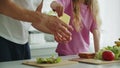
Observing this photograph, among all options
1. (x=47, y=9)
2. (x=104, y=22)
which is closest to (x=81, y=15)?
(x=47, y=9)

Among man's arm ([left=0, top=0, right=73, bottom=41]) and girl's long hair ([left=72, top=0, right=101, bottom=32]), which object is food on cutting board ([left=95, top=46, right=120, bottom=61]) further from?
girl's long hair ([left=72, top=0, right=101, bottom=32])

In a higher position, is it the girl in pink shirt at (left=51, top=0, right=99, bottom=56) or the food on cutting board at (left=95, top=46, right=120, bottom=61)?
the girl in pink shirt at (left=51, top=0, right=99, bottom=56)

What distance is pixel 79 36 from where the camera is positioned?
6.73 feet

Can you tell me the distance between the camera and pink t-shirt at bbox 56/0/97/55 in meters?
2.05

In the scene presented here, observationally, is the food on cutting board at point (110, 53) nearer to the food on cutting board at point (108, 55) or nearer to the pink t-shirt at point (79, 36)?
the food on cutting board at point (108, 55)

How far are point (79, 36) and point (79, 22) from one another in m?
0.11

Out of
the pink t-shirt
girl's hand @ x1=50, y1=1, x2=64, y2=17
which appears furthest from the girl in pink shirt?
girl's hand @ x1=50, y1=1, x2=64, y2=17

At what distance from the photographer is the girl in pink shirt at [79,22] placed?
2.05 m

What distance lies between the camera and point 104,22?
3.61 meters

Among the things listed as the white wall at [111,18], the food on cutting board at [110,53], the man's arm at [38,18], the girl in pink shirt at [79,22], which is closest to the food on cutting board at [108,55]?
the food on cutting board at [110,53]

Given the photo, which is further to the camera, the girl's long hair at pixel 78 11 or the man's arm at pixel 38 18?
the girl's long hair at pixel 78 11

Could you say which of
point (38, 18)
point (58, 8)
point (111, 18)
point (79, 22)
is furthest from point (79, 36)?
point (111, 18)

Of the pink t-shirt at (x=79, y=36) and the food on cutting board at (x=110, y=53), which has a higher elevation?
the pink t-shirt at (x=79, y=36)

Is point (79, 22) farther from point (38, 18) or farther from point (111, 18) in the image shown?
point (111, 18)
